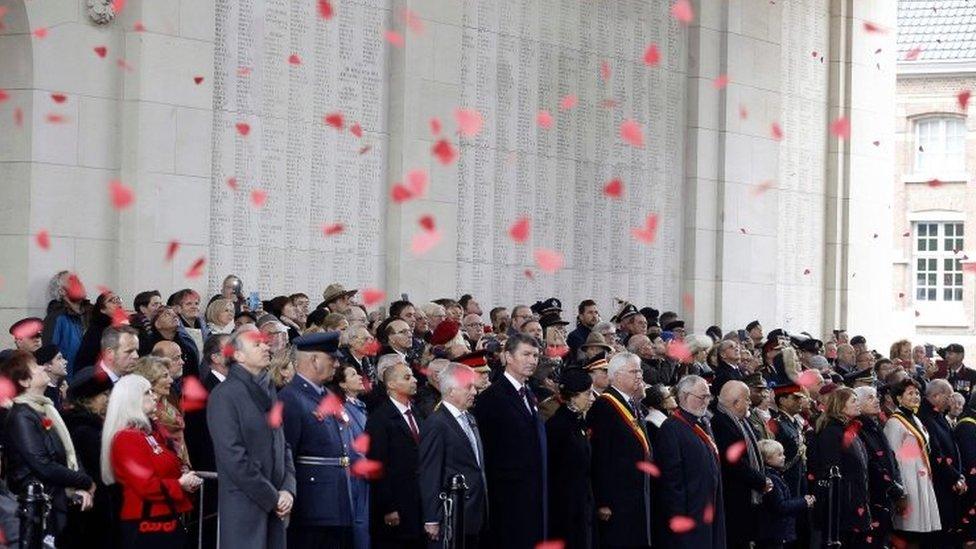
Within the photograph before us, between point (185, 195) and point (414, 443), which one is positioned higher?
point (185, 195)

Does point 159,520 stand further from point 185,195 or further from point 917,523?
point 917,523

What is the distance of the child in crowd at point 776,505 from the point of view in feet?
50.6

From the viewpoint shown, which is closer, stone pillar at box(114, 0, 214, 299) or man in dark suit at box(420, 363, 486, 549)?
man in dark suit at box(420, 363, 486, 549)

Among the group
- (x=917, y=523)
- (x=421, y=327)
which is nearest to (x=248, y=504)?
(x=421, y=327)

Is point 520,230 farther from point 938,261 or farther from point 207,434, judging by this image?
point 938,261

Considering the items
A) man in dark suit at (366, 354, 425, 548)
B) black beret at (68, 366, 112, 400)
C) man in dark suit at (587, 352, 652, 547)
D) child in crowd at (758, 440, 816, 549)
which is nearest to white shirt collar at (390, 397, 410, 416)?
man in dark suit at (366, 354, 425, 548)

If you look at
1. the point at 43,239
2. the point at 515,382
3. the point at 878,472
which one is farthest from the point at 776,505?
the point at 43,239

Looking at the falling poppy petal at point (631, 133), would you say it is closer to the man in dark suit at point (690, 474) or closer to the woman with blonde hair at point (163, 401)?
the man in dark suit at point (690, 474)

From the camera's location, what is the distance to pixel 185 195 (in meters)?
18.6

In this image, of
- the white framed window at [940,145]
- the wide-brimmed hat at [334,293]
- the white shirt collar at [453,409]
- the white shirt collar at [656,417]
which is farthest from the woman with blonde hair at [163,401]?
the white framed window at [940,145]

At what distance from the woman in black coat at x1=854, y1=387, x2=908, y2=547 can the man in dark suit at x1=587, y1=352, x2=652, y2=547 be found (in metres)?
3.58

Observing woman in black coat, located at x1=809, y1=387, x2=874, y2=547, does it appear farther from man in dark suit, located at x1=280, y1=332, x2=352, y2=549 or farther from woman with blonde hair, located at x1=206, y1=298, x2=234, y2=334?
man in dark suit, located at x1=280, y1=332, x2=352, y2=549

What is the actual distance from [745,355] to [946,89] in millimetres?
38626

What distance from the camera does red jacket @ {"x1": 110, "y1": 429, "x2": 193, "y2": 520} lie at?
1166 centimetres
